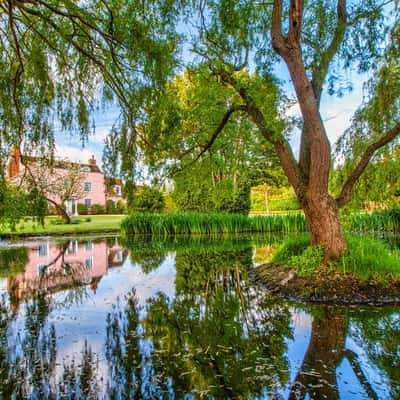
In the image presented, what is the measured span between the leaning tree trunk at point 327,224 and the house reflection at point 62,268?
→ 3.46 metres

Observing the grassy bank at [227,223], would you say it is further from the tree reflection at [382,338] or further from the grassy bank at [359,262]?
the tree reflection at [382,338]

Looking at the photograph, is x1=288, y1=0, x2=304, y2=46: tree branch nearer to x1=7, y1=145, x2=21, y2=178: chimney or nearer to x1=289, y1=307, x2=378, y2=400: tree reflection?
x1=289, y1=307, x2=378, y2=400: tree reflection

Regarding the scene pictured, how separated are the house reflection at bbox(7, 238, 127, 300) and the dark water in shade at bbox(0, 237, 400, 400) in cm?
10

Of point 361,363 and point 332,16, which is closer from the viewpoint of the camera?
point 361,363

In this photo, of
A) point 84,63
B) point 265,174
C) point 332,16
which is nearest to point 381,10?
point 332,16

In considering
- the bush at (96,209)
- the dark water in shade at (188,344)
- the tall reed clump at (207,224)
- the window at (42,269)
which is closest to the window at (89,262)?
the window at (42,269)

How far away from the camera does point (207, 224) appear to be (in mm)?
13594

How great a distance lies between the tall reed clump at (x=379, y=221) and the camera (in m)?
12.5

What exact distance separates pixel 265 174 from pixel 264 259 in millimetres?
11995

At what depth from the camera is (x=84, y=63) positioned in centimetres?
362

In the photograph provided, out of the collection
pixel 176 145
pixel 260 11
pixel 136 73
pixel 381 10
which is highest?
pixel 260 11

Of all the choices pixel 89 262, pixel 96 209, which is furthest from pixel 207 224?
pixel 96 209

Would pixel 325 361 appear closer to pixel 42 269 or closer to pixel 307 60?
pixel 307 60

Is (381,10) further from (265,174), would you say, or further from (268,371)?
(265,174)
